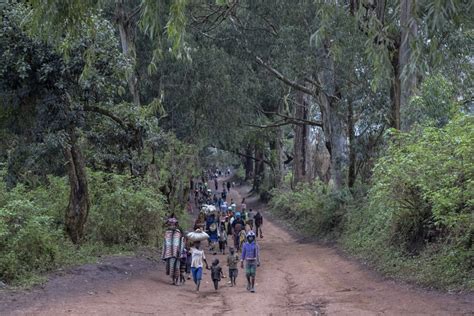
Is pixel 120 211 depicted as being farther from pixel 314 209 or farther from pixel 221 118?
pixel 221 118

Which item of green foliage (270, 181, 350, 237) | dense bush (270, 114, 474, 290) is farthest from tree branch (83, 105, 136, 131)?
green foliage (270, 181, 350, 237)

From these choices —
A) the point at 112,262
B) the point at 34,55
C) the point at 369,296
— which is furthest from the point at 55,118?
the point at 369,296

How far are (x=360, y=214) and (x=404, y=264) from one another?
23.6ft

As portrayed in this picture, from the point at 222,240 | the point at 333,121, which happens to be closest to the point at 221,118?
the point at 333,121

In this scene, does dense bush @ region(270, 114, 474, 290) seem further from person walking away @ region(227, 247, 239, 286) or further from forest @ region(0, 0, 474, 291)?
person walking away @ region(227, 247, 239, 286)

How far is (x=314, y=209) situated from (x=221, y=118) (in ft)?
22.7

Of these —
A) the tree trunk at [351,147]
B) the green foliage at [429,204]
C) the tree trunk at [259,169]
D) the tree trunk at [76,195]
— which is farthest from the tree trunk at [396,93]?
the tree trunk at [259,169]

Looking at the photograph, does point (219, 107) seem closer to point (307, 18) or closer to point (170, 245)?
point (307, 18)

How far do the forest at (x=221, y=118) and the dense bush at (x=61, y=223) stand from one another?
4cm

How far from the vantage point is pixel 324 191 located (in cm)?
2931

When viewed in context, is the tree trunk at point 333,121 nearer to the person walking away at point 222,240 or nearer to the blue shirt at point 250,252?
the person walking away at point 222,240

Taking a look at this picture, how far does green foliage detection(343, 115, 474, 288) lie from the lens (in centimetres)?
1166

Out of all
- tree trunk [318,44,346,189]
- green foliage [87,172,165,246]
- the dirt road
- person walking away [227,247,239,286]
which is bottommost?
the dirt road

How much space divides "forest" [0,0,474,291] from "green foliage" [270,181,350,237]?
0.10 meters
